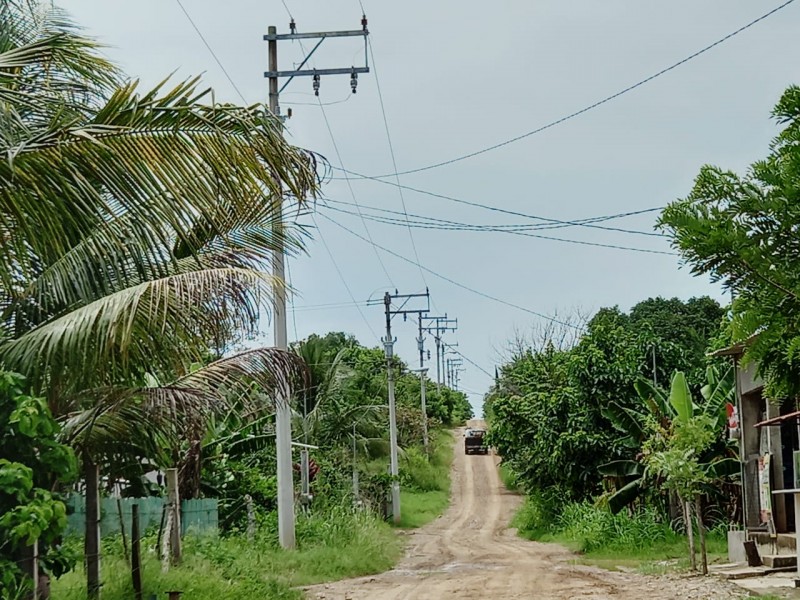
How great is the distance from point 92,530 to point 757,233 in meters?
8.47

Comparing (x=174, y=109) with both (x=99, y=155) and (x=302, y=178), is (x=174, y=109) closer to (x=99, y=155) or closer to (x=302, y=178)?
(x=99, y=155)

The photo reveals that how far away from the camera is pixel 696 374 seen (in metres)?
29.8

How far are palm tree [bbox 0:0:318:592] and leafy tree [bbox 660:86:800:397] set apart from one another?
104 inches

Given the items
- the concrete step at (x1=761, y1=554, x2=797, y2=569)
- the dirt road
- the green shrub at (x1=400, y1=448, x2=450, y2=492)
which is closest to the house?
the concrete step at (x1=761, y1=554, x2=797, y2=569)

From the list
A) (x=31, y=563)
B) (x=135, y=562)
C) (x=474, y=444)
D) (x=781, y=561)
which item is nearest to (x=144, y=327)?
(x=31, y=563)

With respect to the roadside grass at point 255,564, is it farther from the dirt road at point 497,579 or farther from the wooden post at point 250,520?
the dirt road at point 497,579

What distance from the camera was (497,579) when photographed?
19.1 metres

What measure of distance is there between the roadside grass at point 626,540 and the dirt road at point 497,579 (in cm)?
63

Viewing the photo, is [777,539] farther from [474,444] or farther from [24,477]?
[474,444]

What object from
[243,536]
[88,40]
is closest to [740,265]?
[88,40]

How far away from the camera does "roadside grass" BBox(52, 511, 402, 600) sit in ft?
43.6

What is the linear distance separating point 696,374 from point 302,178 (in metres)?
24.7

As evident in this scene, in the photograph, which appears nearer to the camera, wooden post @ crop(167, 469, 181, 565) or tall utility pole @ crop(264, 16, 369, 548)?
wooden post @ crop(167, 469, 181, 565)

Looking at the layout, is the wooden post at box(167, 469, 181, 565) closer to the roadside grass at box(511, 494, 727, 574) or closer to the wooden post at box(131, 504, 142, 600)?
the wooden post at box(131, 504, 142, 600)
